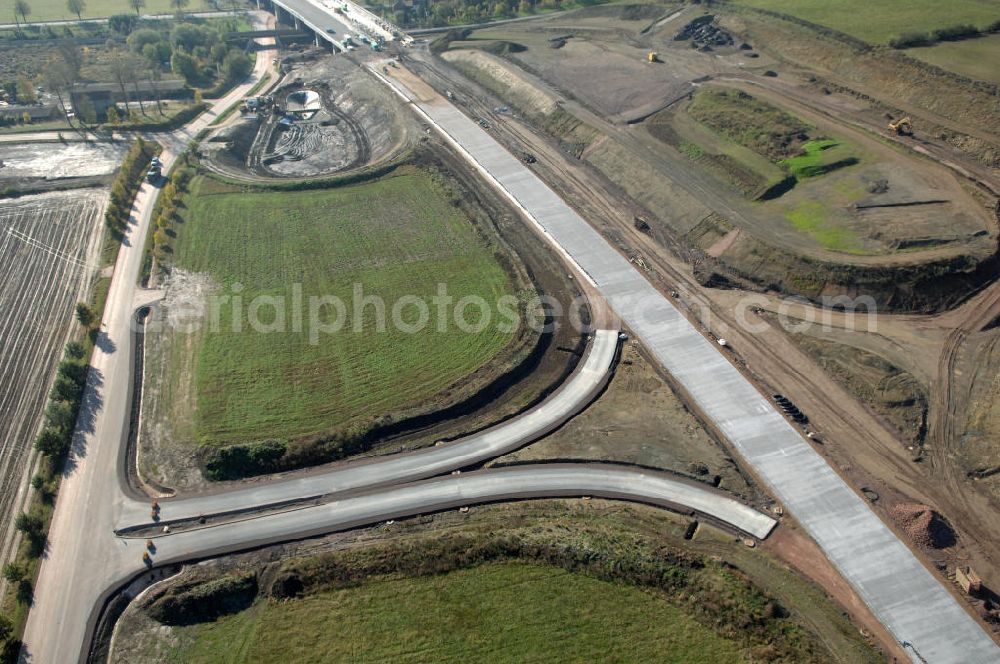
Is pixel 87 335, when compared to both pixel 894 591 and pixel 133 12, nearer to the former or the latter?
pixel 894 591

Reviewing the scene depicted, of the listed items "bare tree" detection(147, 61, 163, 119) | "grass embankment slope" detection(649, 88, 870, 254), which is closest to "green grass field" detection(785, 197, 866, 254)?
"grass embankment slope" detection(649, 88, 870, 254)

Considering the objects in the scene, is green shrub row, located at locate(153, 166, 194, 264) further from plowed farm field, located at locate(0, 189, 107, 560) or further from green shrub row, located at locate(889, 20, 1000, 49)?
green shrub row, located at locate(889, 20, 1000, 49)

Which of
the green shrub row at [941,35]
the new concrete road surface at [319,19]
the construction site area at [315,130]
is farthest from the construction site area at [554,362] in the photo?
the new concrete road surface at [319,19]

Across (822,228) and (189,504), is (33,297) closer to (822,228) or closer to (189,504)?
(189,504)

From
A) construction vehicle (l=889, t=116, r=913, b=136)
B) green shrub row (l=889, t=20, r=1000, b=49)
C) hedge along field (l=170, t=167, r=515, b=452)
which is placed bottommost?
hedge along field (l=170, t=167, r=515, b=452)

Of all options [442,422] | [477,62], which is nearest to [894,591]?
[442,422]

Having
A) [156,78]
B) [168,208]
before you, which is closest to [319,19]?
[156,78]
